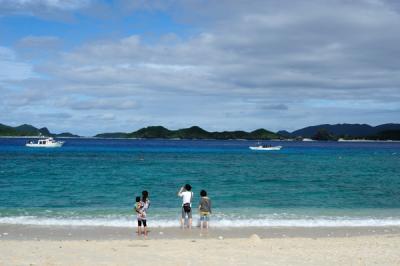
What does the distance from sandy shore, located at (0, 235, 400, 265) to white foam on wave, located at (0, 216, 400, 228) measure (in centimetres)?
429

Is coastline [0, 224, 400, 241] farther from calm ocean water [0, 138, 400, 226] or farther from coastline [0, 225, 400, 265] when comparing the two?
calm ocean water [0, 138, 400, 226]

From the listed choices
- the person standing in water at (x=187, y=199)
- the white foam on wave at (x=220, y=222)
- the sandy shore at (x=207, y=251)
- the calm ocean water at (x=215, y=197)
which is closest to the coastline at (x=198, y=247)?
the sandy shore at (x=207, y=251)

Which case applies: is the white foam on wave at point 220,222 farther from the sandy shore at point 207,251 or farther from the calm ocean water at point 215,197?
the sandy shore at point 207,251

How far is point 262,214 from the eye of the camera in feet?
82.3

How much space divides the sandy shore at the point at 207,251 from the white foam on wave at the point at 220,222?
14.1 ft

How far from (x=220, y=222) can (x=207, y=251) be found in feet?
24.4

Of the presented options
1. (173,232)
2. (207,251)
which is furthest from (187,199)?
(207,251)

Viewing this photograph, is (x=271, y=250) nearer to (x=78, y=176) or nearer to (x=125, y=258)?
(x=125, y=258)

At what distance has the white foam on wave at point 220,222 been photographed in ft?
70.3

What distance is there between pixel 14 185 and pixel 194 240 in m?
24.3

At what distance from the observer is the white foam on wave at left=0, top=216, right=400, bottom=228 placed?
21438 millimetres

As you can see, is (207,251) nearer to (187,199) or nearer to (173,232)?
(173,232)

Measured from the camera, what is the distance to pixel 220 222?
22016mm

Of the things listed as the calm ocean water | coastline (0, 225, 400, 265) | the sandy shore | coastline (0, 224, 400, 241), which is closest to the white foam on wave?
the calm ocean water
